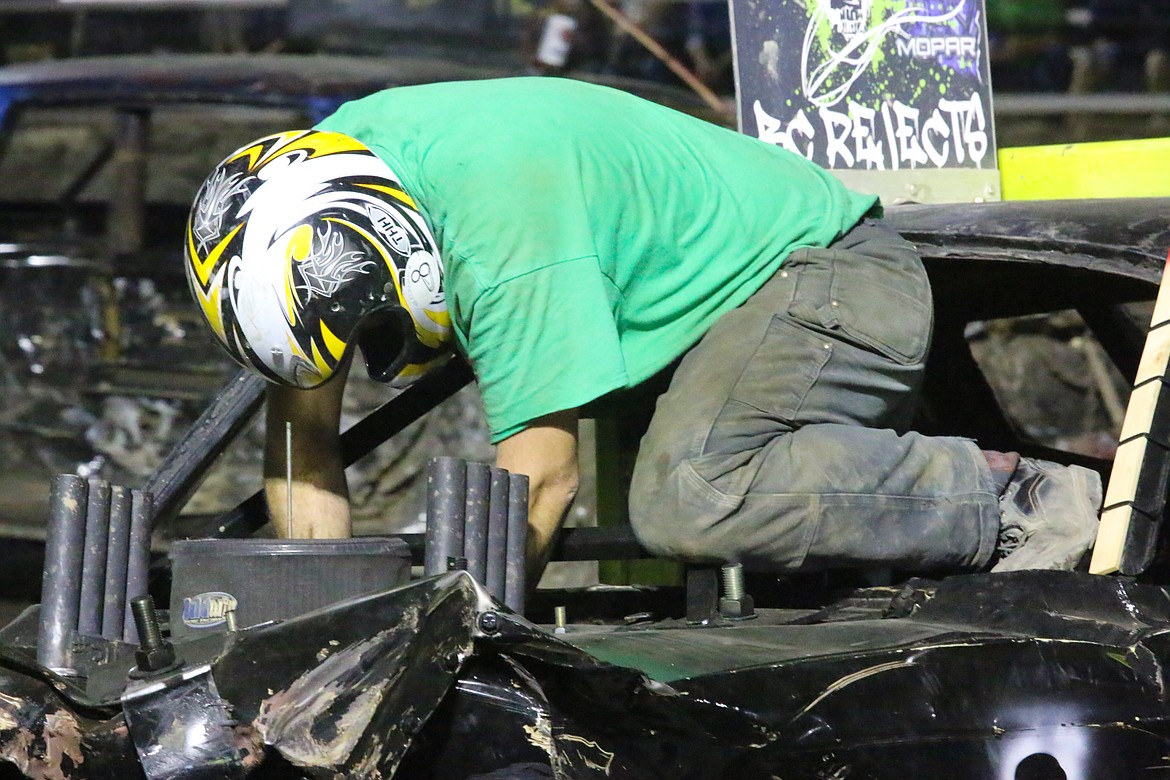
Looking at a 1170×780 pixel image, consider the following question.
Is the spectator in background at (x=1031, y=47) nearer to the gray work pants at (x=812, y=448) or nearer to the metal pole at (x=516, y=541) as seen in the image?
the gray work pants at (x=812, y=448)

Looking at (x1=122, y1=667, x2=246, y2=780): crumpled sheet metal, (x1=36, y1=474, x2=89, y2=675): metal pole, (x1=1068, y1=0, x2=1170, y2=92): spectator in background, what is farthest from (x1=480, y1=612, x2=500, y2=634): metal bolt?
(x1=1068, y1=0, x2=1170, y2=92): spectator in background

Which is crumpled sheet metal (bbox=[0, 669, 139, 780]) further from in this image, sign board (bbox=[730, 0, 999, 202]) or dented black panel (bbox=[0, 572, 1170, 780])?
sign board (bbox=[730, 0, 999, 202])

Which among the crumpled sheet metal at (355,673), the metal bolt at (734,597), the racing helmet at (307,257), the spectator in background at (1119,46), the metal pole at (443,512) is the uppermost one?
the spectator in background at (1119,46)

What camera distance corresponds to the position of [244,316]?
249 cm

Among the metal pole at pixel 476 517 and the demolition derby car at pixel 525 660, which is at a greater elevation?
the metal pole at pixel 476 517

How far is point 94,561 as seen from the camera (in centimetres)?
225

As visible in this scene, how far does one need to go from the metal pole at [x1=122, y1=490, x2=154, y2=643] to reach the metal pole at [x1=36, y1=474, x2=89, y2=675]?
9 cm

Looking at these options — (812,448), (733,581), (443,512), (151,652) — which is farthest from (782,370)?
(151,652)

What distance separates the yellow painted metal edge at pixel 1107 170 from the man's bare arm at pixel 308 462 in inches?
66.2

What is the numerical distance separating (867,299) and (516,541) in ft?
3.05

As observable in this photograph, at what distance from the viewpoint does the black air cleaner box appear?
215 cm

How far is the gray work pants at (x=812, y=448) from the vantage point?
2.58 meters

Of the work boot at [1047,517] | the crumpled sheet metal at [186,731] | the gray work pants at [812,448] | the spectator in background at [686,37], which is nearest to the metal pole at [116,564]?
the crumpled sheet metal at [186,731]

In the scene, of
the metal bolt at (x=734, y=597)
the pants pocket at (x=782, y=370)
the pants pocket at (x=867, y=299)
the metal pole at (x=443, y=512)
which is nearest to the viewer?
the metal pole at (x=443, y=512)
